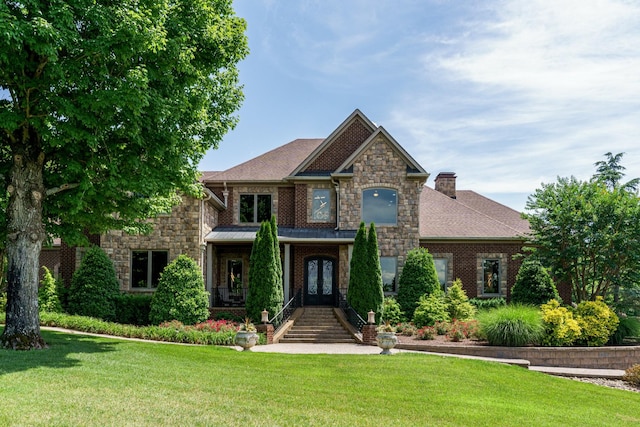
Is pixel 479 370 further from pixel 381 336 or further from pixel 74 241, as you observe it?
pixel 74 241

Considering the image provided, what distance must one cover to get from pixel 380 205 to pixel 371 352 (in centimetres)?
881

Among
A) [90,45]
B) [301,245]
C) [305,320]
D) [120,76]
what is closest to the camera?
[90,45]

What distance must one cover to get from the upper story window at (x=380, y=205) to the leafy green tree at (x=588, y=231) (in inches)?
215

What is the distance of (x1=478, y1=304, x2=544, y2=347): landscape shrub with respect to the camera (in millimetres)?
14977

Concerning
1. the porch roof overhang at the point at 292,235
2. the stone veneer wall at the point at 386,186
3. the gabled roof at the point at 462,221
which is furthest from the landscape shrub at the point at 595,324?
the porch roof overhang at the point at 292,235

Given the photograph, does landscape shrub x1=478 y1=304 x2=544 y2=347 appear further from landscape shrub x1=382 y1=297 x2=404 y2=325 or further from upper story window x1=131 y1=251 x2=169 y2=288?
upper story window x1=131 y1=251 x2=169 y2=288

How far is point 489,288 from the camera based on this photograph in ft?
75.2

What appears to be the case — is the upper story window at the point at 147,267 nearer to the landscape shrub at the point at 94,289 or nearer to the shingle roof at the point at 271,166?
the landscape shrub at the point at 94,289

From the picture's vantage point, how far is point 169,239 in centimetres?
2017

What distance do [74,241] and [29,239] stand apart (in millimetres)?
1317

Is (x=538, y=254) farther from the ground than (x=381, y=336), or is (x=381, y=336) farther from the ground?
(x=538, y=254)

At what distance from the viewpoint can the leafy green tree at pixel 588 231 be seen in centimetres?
1848

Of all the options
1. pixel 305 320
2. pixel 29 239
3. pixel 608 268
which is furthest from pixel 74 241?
pixel 608 268

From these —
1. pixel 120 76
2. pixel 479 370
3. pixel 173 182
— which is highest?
pixel 120 76
